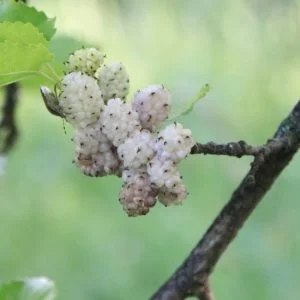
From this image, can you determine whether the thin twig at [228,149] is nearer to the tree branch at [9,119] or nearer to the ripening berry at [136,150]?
the ripening berry at [136,150]

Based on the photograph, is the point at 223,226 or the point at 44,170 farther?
the point at 44,170

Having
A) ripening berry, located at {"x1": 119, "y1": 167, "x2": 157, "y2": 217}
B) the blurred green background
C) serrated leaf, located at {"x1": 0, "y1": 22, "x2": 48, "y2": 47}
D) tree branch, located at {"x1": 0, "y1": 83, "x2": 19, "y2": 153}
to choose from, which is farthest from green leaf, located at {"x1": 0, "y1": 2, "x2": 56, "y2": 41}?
the blurred green background

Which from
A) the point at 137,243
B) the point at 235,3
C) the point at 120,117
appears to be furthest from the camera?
the point at 235,3

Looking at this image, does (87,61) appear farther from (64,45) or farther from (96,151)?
(64,45)

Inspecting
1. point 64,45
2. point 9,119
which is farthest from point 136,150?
point 9,119

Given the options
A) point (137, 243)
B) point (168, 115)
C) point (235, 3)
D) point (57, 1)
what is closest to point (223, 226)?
point (168, 115)

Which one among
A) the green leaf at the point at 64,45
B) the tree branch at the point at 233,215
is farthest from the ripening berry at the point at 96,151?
the green leaf at the point at 64,45

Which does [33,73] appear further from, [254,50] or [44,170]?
[254,50]
